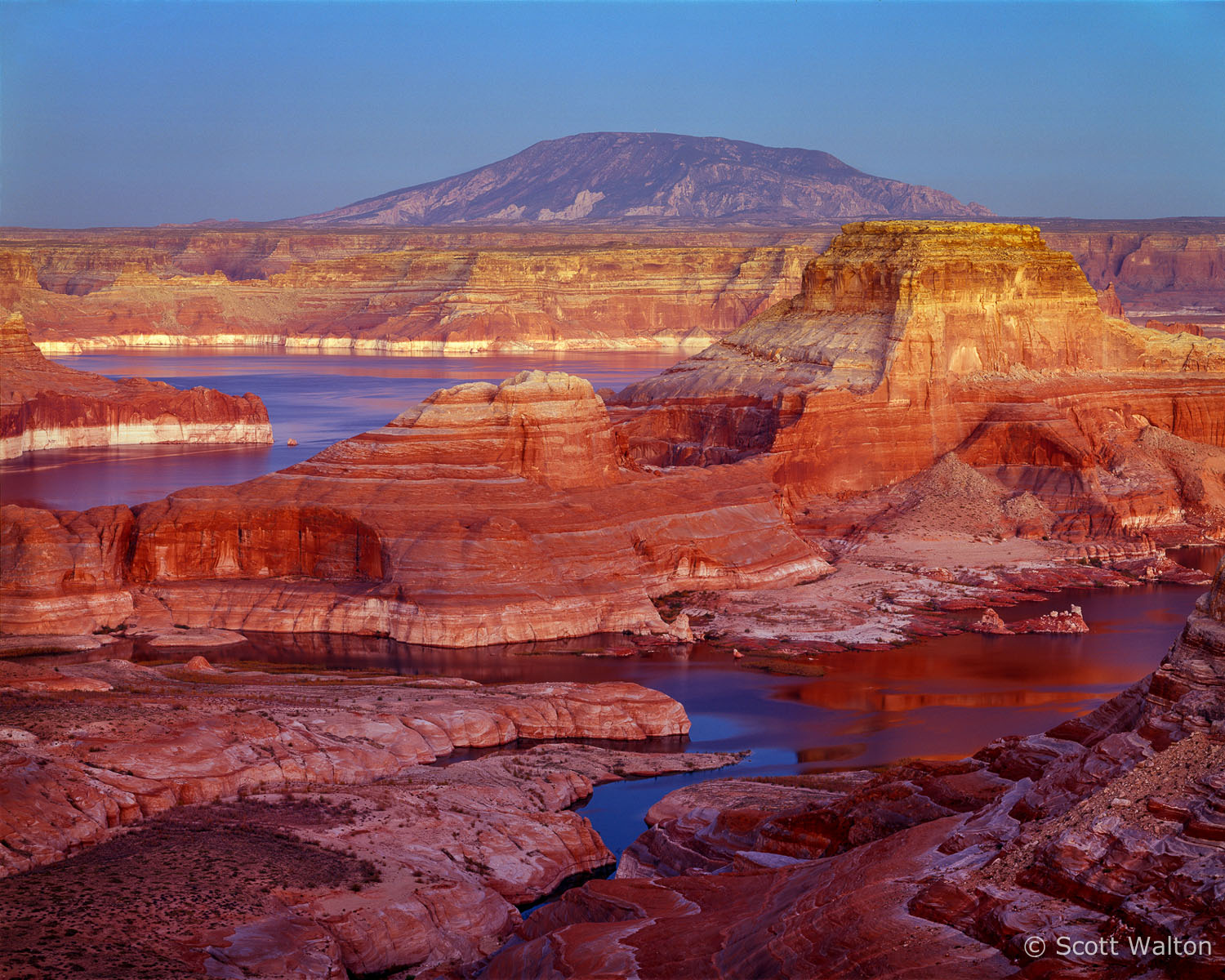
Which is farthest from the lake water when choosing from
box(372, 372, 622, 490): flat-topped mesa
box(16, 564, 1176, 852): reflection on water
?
box(372, 372, 622, 490): flat-topped mesa

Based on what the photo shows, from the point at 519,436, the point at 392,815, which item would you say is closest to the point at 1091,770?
the point at 392,815

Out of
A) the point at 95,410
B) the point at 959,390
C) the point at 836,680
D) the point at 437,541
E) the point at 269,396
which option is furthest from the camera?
the point at 269,396

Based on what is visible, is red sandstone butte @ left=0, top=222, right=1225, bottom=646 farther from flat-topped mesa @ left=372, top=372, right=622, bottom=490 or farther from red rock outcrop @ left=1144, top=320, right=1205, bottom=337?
red rock outcrop @ left=1144, top=320, right=1205, bottom=337

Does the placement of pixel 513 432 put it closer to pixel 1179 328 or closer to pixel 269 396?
→ pixel 1179 328

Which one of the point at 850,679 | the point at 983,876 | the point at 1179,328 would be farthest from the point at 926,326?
the point at 983,876

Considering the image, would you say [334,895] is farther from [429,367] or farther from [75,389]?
[429,367]
